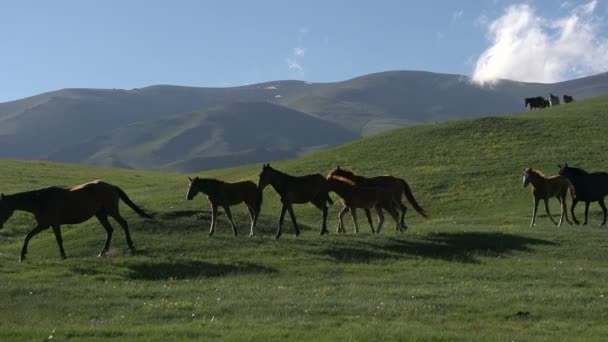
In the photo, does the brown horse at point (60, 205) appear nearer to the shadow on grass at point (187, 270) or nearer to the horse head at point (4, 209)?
the horse head at point (4, 209)

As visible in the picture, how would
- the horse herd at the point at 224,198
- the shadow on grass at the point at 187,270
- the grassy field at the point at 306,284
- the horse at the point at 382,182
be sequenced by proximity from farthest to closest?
the horse at the point at 382,182 → the horse herd at the point at 224,198 → the shadow on grass at the point at 187,270 → the grassy field at the point at 306,284

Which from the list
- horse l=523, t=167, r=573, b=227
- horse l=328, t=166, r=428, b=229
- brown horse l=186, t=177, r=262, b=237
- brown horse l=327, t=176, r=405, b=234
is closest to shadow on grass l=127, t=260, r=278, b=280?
brown horse l=186, t=177, r=262, b=237

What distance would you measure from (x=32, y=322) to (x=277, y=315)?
479 centimetres

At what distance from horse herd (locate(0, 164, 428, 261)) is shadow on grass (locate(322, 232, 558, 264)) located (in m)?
2.72

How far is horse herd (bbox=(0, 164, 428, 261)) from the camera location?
72.3ft

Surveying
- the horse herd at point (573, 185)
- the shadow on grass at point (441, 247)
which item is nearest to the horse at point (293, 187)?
the shadow on grass at point (441, 247)

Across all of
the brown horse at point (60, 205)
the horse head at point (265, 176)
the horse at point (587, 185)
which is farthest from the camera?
the horse at point (587, 185)

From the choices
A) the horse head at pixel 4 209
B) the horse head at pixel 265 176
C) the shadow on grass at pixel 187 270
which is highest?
the horse head at pixel 265 176

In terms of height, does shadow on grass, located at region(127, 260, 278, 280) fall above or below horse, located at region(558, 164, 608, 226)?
below

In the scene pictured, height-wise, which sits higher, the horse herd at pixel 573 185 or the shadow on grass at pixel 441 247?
the horse herd at pixel 573 185

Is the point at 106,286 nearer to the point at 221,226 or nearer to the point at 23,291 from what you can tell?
the point at 23,291

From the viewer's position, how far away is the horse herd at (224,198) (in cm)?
2205

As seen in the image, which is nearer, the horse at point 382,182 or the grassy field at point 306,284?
the grassy field at point 306,284

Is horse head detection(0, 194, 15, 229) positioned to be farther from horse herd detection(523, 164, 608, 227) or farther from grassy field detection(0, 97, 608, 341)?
horse herd detection(523, 164, 608, 227)
